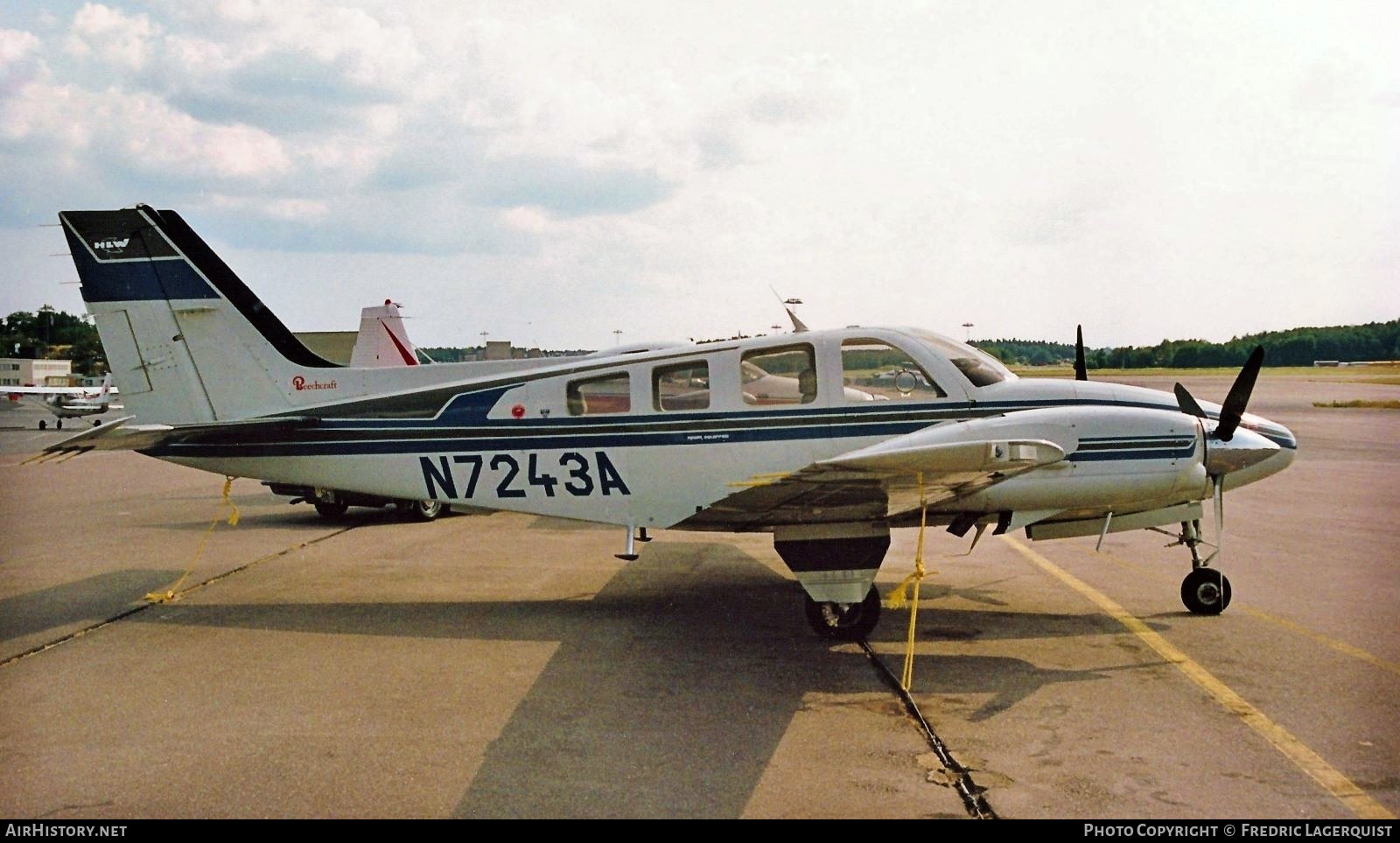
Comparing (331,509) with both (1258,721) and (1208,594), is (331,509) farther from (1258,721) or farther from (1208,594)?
(1258,721)

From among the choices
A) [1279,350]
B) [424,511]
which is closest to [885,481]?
[424,511]

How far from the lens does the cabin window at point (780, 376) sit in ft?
26.6

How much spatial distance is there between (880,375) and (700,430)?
1.65m

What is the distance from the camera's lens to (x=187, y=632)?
8.19 metres

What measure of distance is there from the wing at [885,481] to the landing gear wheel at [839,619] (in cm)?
75

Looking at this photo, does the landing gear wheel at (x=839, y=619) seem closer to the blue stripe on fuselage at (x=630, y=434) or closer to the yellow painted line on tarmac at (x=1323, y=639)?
the blue stripe on fuselage at (x=630, y=434)

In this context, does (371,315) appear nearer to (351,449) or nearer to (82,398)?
(351,449)

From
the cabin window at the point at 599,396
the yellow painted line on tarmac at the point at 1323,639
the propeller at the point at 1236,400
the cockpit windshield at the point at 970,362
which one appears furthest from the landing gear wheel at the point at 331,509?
the yellow painted line on tarmac at the point at 1323,639

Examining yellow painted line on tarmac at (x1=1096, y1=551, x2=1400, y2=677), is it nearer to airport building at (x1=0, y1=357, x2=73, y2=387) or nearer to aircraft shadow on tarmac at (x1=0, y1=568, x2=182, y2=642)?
aircraft shadow on tarmac at (x1=0, y1=568, x2=182, y2=642)

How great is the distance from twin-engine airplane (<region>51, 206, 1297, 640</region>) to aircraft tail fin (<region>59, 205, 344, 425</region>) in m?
0.02

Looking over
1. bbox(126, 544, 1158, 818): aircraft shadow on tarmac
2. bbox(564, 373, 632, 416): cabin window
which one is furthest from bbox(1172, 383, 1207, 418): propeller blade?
bbox(564, 373, 632, 416): cabin window

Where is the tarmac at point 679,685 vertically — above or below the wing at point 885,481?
below

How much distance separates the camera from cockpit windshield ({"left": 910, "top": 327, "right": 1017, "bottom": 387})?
8.22 meters
